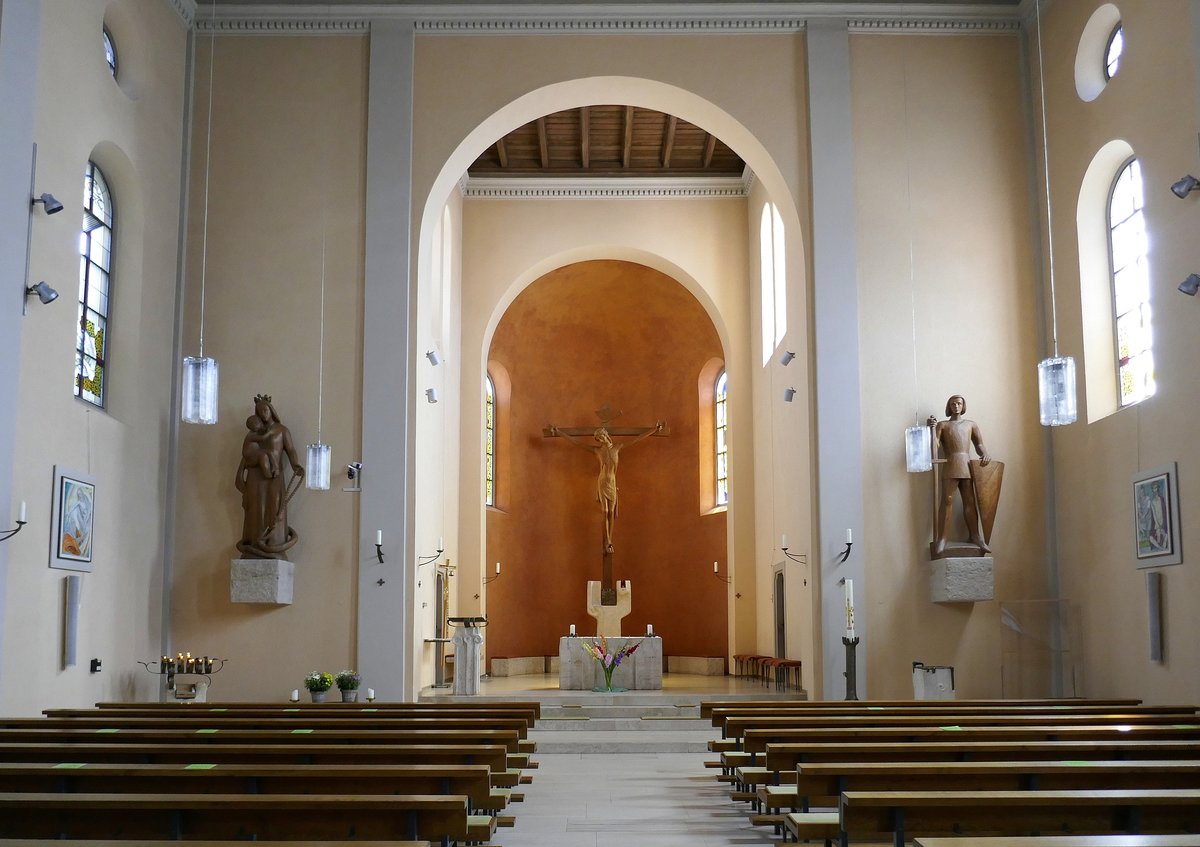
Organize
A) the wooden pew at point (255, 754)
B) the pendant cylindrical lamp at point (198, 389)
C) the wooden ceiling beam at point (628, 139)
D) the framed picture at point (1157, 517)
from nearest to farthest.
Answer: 1. the wooden pew at point (255, 754)
2. the framed picture at point (1157, 517)
3. the pendant cylindrical lamp at point (198, 389)
4. the wooden ceiling beam at point (628, 139)

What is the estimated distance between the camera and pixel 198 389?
9.77m

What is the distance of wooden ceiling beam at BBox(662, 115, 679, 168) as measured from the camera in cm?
1572

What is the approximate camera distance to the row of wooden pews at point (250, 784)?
3842mm

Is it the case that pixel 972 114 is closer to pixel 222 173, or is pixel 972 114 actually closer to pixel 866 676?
pixel 866 676

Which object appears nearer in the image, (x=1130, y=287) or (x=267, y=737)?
(x=267, y=737)

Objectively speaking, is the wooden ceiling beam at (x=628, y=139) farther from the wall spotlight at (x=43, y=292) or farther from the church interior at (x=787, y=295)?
the wall spotlight at (x=43, y=292)

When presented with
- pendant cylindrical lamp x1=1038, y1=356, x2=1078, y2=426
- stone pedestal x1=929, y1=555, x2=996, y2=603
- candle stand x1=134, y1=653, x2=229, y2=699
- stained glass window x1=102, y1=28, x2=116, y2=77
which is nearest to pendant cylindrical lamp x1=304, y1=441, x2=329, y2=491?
candle stand x1=134, y1=653, x2=229, y2=699

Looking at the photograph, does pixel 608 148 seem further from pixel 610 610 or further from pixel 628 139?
pixel 610 610

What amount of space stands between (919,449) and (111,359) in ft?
24.3

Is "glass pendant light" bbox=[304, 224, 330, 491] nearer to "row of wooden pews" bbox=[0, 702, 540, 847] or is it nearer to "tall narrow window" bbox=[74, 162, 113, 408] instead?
"tall narrow window" bbox=[74, 162, 113, 408]

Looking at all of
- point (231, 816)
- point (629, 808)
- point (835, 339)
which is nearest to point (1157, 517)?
point (835, 339)

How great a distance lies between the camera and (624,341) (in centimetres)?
2047

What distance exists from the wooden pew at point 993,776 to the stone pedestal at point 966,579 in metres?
6.87

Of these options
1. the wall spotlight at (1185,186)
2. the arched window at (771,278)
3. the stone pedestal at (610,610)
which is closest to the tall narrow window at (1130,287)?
the wall spotlight at (1185,186)
